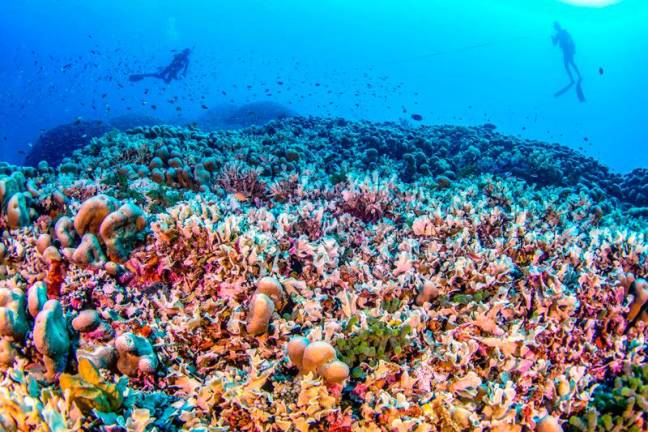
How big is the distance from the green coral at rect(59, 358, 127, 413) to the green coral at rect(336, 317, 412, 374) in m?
1.38

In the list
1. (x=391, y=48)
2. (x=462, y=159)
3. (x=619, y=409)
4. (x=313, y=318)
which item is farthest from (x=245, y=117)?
(x=391, y=48)

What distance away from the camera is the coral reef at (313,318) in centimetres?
222

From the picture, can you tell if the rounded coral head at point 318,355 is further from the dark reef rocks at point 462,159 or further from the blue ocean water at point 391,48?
the blue ocean water at point 391,48

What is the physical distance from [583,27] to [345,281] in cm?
15718

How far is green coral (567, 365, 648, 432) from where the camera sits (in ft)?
7.88

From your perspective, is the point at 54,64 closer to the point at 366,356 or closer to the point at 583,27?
the point at 366,356

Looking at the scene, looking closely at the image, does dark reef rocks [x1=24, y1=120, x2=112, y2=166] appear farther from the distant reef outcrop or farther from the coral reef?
the coral reef

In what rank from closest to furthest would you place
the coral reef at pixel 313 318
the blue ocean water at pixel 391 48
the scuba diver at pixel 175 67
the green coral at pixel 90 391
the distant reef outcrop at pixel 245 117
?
the green coral at pixel 90 391 < the coral reef at pixel 313 318 < the scuba diver at pixel 175 67 < the distant reef outcrop at pixel 245 117 < the blue ocean water at pixel 391 48

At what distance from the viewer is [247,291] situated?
10.4ft

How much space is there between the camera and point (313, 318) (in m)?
3.03

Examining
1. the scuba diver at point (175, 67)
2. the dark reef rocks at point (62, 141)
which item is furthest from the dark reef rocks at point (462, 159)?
the scuba diver at point (175, 67)

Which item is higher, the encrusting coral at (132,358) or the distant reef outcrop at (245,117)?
the distant reef outcrop at (245,117)

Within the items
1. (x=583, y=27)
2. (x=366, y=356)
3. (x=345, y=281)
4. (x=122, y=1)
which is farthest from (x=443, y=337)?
(x=122, y=1)

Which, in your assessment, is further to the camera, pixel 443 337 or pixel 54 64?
pixel 54 64
